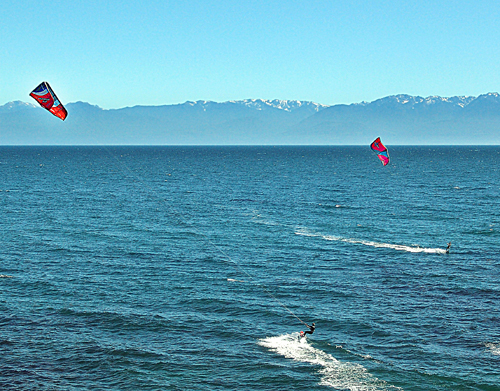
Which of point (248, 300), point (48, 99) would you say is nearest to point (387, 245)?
point (248, 300)

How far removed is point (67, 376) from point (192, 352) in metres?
7.87

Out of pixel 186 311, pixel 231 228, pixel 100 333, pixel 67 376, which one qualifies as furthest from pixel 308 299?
pixel 231 228

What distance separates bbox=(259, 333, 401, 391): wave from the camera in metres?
31.2

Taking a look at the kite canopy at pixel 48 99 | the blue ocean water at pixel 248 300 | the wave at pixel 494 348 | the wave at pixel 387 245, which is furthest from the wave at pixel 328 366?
the wave at pixel 387 245

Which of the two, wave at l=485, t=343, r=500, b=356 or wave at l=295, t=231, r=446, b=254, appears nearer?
wave at l=485, t=343, r=500, b=356

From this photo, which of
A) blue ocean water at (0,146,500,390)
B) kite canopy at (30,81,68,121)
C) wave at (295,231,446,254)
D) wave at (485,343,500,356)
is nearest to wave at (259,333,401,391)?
blue ocean water at (0,146,500,390)

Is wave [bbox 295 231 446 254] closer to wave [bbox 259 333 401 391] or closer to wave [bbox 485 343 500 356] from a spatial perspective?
wave [bbox 485 343 500 356]

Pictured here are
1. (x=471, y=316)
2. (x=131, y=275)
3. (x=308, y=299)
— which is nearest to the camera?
(x=471, y=316)

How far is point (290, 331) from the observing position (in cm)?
3884

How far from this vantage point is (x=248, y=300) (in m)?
45.1

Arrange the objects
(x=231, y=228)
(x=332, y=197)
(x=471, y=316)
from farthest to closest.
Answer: (x=332, y=197) < (x=231, y=228) < (x=471, y=316)

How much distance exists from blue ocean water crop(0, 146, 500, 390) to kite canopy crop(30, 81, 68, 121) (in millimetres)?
15450

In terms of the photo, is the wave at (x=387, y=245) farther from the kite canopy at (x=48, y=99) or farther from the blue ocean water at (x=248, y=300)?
the kite canopy at (x=48, y=99)

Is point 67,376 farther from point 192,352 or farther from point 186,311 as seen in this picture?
point 186,311
